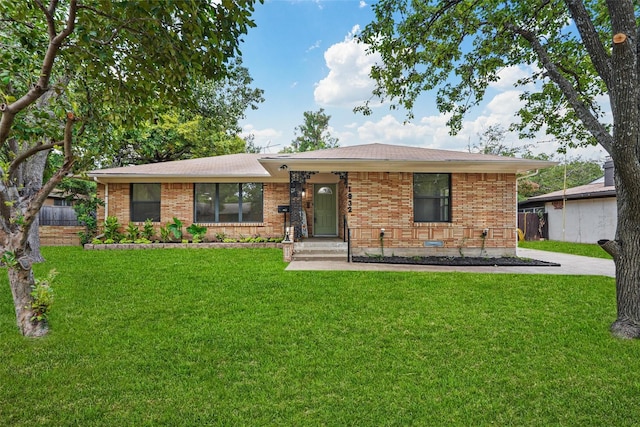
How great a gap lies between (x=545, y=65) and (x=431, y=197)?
564 cm

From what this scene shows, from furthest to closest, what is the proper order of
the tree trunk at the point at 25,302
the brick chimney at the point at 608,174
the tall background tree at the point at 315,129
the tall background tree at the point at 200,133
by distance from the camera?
the tall background tree at the point at 315,129, the tall background tree at the point at 200,133, the brick chimney at the point at 608,174, the tree trunk at the point at 25,302

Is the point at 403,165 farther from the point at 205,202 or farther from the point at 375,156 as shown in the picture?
the point at 205,202

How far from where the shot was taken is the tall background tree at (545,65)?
3.66m

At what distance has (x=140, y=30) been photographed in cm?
286

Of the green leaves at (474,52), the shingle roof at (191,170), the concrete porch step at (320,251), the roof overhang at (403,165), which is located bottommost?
the concrete porch step at (320,251)

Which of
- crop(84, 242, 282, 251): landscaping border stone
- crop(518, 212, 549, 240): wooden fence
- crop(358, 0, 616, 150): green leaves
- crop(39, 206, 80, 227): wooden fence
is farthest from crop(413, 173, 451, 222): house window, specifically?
crop(39, 206, 80, 227): wooden fence

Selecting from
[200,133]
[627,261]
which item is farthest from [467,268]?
[200,133]

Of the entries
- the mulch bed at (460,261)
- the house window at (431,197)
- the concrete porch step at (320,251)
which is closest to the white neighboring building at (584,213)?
the mulch bed at (460,261)

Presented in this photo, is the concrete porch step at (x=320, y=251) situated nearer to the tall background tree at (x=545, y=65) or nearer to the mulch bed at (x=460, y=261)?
the mulch bed at (x=460, y=261)

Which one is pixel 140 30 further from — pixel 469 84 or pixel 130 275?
pixel 469 84

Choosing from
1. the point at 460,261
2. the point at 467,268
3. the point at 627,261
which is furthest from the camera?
the point at 460,261

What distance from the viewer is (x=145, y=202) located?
1193 centimetres

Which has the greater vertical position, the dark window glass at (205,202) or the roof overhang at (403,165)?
the roof overhang at (403,165)

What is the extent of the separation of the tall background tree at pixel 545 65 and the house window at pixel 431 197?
2645mm
